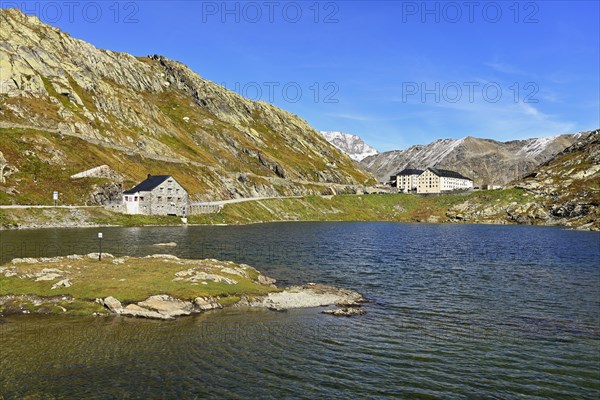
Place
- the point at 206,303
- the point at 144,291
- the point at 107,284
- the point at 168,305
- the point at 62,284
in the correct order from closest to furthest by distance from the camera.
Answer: the point at 168,305
the point at 206,303
the point at 144,291
the point at 62,284
the point at 107,284

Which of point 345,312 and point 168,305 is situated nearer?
point 168,305

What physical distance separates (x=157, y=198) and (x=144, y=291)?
10974 cm

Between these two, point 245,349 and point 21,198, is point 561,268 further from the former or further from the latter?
point 21,198

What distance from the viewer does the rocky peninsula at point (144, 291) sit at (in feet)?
124

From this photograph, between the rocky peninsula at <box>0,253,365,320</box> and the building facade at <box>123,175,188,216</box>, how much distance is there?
9079cm

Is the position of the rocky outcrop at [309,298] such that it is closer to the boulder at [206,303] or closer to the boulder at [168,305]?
the boulder at [206,303]

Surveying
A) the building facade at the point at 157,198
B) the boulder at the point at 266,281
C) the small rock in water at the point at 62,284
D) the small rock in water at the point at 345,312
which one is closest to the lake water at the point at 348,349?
the small rock in water at the point at 345,312

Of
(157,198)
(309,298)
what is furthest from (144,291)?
(157,198)

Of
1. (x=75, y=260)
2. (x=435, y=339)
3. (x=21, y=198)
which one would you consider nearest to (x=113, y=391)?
(x=435, y=339)

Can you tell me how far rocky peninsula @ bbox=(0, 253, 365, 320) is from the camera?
37.7 m

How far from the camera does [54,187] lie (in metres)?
132

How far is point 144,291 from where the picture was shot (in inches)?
1610

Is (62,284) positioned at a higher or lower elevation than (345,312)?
higher

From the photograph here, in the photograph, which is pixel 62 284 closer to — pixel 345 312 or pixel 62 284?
pixel 62 284
